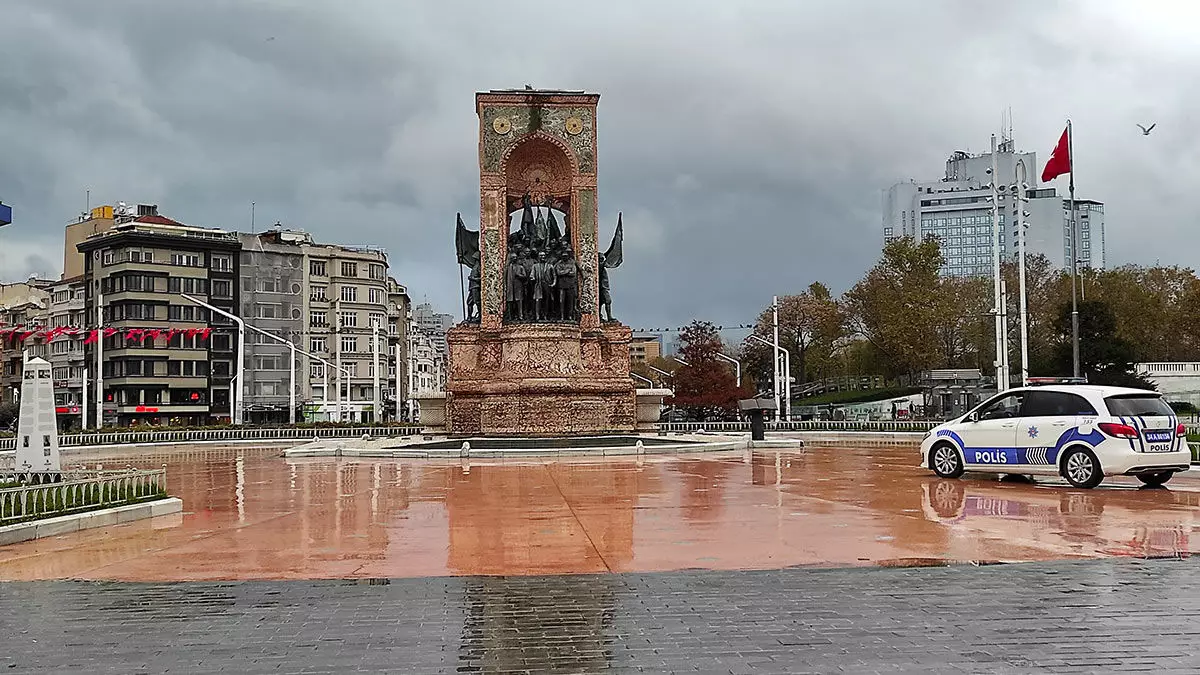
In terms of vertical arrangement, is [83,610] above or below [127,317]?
below

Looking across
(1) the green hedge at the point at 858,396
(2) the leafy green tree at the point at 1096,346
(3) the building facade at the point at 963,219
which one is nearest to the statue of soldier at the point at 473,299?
(2) the leafy green tree at the point at 1096,346

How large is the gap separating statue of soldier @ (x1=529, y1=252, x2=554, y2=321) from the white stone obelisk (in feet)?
73.2

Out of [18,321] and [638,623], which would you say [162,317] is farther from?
[638,623]

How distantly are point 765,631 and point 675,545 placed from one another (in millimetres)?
4165

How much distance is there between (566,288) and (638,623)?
31.3 metres

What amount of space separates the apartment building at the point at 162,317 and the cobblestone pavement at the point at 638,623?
240 ft

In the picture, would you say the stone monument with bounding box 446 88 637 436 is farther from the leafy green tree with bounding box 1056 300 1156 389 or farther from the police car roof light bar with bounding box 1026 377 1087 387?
the leafy green tree with bounding box 1056 300 1156 389

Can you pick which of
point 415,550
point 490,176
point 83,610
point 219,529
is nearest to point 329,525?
point 219,529

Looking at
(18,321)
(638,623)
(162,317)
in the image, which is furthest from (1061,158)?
(18,321)

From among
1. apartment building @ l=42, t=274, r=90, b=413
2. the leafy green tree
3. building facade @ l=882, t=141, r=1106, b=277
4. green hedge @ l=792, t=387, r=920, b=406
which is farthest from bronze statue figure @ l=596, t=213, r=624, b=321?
building facade @ l=882, t=141, r=1106, b=277

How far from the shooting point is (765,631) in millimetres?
7305

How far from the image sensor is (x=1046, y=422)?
17.6m

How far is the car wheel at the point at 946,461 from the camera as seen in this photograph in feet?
63.5

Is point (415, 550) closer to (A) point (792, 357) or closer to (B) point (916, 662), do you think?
(B) point (916, 662)
